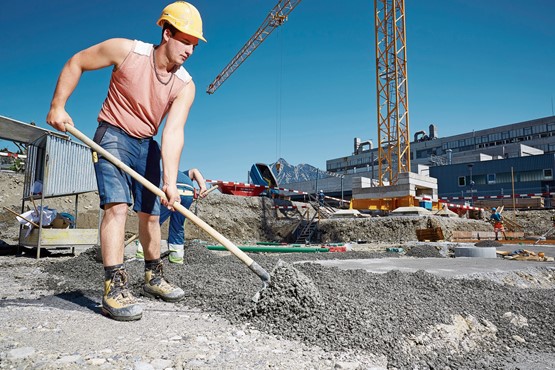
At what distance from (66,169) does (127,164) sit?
235 inches

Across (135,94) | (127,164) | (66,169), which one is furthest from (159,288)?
(66,169)

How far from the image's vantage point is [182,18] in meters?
2.61

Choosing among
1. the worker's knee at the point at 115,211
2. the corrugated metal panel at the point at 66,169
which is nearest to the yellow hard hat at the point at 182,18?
the worker's knee at the point at 115,211

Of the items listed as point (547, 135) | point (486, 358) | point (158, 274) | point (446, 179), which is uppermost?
point (547, 135)

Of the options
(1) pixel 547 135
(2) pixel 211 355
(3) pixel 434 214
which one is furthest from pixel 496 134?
(2) pixel 211 355

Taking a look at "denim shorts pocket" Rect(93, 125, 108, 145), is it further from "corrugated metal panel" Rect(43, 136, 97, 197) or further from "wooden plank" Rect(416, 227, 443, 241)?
"wooden plank" Rect(416, 227, 443, 241)

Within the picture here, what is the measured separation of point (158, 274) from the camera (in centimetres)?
298

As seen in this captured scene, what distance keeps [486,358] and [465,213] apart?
20.7m

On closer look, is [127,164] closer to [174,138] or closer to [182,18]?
[174,138]

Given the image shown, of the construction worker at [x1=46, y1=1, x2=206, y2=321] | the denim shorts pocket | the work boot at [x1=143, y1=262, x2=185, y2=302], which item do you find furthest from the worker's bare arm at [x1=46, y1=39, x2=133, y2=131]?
the work boot at [x1=143, y1=262, x2=185, y2=302]

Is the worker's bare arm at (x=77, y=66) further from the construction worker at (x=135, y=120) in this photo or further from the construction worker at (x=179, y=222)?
the construction worker at (x=179, y=222)

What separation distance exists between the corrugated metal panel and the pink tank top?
5.40 meters

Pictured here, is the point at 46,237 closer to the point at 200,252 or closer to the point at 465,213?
the point at 200,252

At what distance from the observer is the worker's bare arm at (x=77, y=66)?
8.19ft
